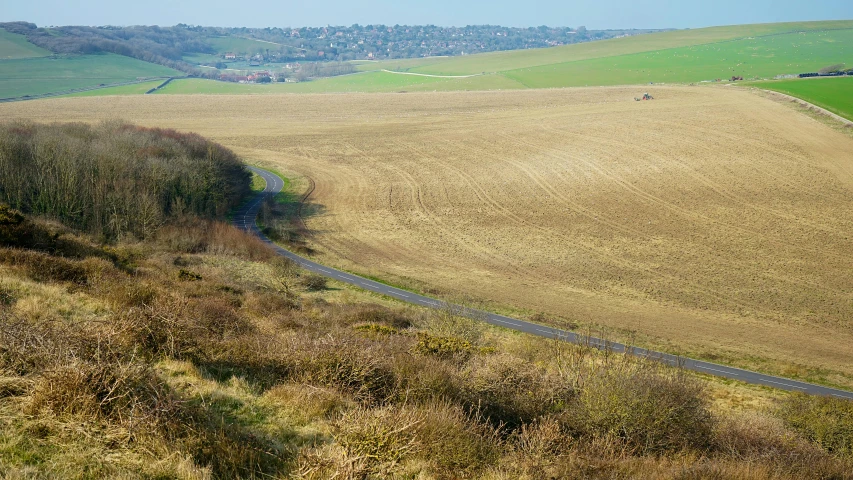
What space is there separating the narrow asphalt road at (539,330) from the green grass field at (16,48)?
5538 inches

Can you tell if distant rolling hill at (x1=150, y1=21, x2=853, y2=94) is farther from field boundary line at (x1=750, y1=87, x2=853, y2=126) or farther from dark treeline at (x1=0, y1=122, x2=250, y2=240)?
dark treeline at (x1=0, y1=122, x2=250, y2=240)

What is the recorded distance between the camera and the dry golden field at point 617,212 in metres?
36.9

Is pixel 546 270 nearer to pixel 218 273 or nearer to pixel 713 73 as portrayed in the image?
pixel 218 273

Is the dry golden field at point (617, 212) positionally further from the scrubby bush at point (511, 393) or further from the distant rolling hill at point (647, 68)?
the distant rolling hill at point (647, 68)

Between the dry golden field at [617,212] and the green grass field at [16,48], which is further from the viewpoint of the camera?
the green grass field at [16,48]

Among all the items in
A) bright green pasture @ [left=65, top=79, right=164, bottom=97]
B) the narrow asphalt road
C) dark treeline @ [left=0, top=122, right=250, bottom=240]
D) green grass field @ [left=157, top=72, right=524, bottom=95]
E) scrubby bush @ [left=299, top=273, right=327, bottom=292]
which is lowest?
the narrow asphalt road

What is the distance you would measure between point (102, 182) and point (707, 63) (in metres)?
153

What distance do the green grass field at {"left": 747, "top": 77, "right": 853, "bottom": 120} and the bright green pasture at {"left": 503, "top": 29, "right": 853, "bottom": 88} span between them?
2949 cm

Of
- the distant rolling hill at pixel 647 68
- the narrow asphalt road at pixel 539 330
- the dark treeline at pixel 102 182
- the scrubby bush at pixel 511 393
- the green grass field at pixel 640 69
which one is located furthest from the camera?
the distant rolling hill at pixel 647 68

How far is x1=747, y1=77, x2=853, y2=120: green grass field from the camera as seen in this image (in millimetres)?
89688

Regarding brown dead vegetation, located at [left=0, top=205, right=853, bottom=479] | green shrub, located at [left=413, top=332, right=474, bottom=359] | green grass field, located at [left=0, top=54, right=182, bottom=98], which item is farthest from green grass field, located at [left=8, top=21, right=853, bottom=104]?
brown dead vegetation, located at [left=0, top=205, right=853, bottom=479]

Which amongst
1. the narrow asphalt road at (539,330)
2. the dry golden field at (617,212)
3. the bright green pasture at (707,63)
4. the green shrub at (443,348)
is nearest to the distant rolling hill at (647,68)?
the bright green pasture at (707,63)

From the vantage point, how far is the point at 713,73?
146750 millimetres

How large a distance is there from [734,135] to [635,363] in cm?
7521
